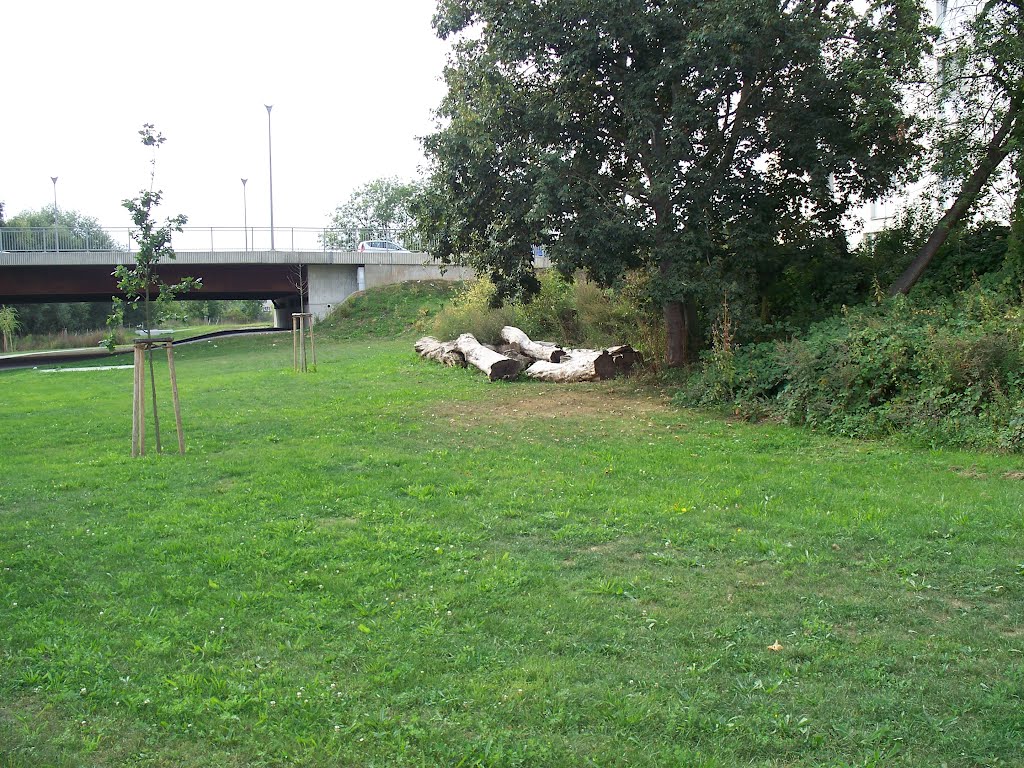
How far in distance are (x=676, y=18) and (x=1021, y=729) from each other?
39.9 feet

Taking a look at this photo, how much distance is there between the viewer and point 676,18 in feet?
43.5

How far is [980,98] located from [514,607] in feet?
38.7

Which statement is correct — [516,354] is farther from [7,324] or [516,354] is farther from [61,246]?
[7,324]

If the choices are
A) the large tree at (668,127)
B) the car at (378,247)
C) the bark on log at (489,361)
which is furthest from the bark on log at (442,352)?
the car at (378,247)

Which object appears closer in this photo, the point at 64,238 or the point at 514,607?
the point at 514,607

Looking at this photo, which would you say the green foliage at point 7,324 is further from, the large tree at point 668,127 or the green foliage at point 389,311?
the large tree at point 668,127

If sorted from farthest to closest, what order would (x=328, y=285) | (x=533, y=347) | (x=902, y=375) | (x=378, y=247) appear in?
(x=378, y=247)
(x=328, y=285)
(x=533, y=347)
(x=902, y=375)

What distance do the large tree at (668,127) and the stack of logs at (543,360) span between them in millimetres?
1969

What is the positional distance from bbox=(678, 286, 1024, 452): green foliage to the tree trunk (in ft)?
4.63

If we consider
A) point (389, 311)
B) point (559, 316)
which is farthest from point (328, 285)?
point (559, 316)

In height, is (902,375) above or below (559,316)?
below

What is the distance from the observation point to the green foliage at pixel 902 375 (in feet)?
30.7

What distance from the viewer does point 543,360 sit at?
18.3 meters

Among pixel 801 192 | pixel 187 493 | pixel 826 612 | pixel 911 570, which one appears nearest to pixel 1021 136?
pixel 801 192
